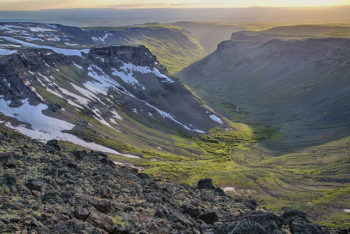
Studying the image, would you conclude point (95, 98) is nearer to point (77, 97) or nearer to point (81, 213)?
point (77, 97)

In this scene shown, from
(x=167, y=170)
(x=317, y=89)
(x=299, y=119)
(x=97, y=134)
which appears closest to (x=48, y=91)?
(x=97, y=134)

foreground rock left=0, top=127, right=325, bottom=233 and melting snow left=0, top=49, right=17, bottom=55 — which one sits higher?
melting snow left=0, top=49, right=17, bottom=55

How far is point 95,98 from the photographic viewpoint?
113m

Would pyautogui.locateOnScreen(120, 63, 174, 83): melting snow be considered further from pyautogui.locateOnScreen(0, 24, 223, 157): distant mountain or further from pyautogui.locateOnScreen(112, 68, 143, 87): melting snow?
pyautogui.locateOnScreen(112, 68, 143, 87): melting snow

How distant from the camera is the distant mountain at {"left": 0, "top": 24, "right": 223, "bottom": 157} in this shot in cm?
8156

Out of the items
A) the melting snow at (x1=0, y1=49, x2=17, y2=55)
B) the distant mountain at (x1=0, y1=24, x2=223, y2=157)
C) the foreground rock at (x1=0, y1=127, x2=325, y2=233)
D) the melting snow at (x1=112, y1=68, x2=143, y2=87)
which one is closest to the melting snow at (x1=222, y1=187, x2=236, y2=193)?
the distant mountain at (x1=0, y1=24, x2=223, y2=157)

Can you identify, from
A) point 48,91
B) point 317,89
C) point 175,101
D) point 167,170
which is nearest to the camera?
point 167,170

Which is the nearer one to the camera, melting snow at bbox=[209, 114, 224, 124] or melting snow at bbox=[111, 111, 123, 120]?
melting snow at bbox=[111, 111, 123, 120]

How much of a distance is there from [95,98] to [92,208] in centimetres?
9387

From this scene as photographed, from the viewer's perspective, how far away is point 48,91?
98.4 metres

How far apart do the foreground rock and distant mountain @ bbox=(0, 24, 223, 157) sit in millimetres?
42723

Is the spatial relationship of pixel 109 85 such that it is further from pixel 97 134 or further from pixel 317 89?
pixel 317 89

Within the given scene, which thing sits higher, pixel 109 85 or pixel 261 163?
pixel 109 85

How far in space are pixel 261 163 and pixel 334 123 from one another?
5144 centimetres
